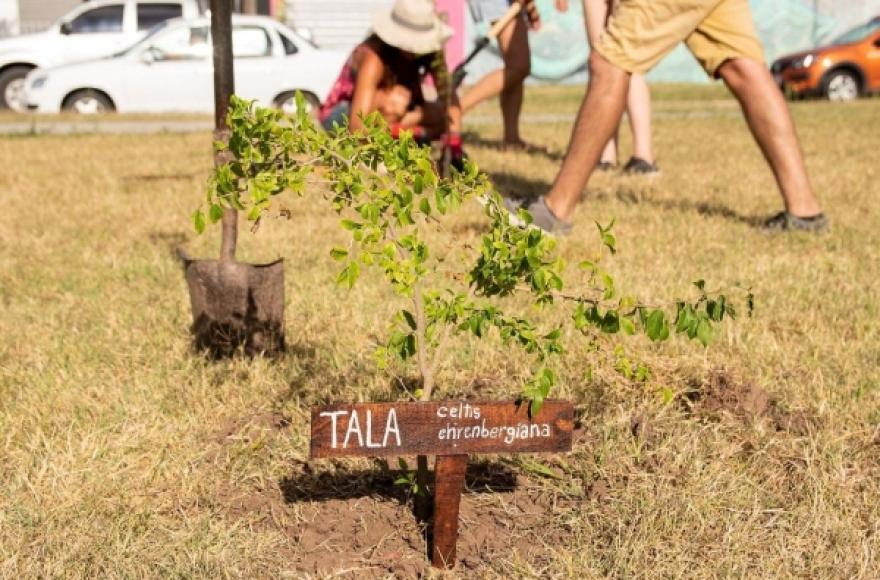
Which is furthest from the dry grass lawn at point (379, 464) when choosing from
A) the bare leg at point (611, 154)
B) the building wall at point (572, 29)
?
the building wall at point (572, 29)

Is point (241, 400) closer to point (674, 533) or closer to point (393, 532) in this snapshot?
point (393, 532)

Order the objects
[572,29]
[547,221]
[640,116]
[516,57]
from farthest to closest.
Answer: [572,29], [516,57], [640,116], [547,221]

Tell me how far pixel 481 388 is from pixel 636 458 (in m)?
0.54

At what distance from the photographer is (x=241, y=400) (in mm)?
2830

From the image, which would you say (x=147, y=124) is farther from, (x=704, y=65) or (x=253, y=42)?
(x=704, y=65)

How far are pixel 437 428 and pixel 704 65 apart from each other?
3.50 meters

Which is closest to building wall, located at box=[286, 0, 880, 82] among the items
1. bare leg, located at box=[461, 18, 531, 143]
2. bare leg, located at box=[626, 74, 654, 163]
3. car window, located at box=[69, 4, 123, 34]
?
car window, located at box=[69, 4, 123, 34]

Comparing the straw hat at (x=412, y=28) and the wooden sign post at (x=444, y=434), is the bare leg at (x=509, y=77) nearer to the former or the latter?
the straw hat at (x=412, y=28)

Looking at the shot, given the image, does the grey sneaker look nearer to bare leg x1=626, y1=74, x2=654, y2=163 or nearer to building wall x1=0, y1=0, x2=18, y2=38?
bare leg x1=626, y1=74, x2=654, y2=163

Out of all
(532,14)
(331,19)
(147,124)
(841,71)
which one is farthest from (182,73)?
(841,71)

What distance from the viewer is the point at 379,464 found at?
2.53 meters

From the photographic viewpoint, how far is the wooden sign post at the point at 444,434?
1964mm

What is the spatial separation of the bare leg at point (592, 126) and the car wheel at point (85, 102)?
11.4 m

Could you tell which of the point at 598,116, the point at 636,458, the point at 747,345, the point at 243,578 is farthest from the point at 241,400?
the point at 598,116
